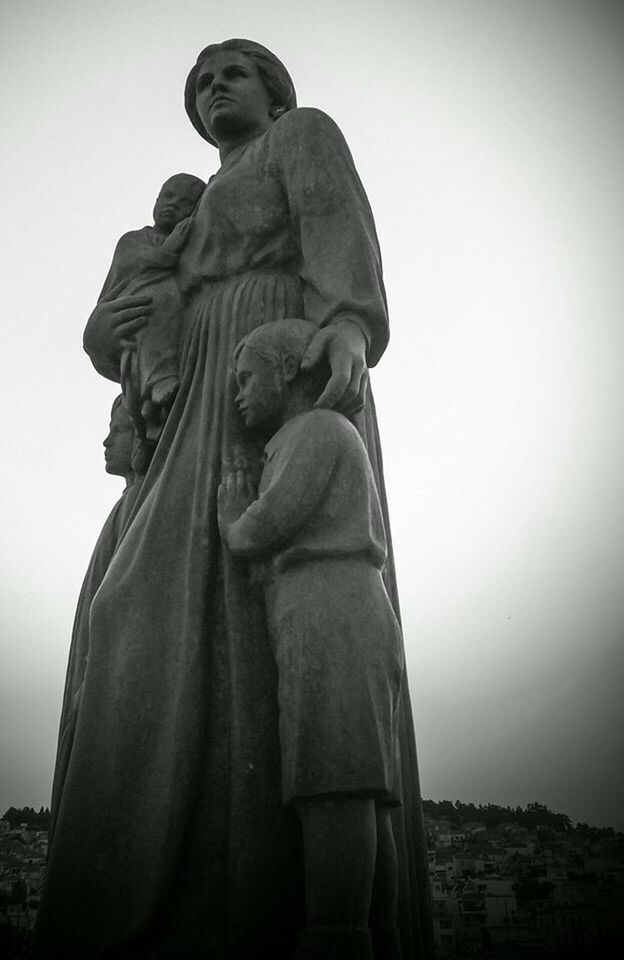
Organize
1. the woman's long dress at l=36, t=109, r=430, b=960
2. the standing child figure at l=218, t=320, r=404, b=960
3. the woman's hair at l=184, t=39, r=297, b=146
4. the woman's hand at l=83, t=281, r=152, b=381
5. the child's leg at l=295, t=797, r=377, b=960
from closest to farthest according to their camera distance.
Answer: the child's leg at l=295, t=797, r=377, b=960
the standing child figure at l=218, t=320, r=404, b=960
the woman's long dress at l=36, t=109, r=430, b=960
the woman's hand at l=83, t=281, r=152, b=381
the woman's hair at l=184, t=39, r=297, b=146

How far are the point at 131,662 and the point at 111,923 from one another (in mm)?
1052

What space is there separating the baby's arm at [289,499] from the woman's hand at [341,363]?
0.27m

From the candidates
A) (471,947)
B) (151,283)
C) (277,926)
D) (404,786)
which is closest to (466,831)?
(471,947)

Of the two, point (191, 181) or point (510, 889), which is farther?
point (510, 889)

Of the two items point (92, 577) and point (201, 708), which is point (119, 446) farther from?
point (201, 708)

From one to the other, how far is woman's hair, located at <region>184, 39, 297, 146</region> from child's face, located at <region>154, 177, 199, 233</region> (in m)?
0.75

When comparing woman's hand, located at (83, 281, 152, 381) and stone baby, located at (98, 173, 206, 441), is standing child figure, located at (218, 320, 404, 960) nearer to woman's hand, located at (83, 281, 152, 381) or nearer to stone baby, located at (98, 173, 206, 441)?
stone baby, located at (98, 173, 206, 441)

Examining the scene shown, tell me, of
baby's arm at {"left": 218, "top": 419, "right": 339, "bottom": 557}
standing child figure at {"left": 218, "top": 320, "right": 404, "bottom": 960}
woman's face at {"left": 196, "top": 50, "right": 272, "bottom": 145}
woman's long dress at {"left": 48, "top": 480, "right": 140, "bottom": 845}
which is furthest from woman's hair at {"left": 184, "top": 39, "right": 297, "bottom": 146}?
baby's arm at {"left": 218, "top": 419, "right": 339, "bottom": 557}

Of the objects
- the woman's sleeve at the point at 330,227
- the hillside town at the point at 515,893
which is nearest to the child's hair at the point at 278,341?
the woman's sleeve at the point at 330,227

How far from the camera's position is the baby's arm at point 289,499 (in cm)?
353

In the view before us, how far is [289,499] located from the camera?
3529 millimetres

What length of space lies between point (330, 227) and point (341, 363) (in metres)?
1.14

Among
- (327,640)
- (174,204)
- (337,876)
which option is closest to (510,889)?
(337,876)

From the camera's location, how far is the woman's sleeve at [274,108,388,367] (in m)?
4.44
